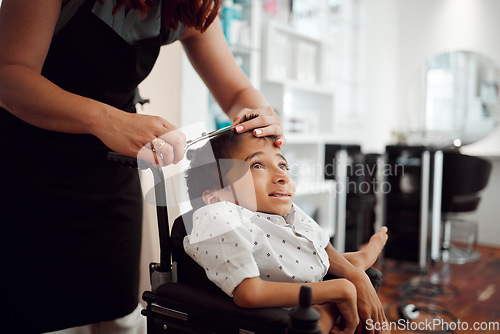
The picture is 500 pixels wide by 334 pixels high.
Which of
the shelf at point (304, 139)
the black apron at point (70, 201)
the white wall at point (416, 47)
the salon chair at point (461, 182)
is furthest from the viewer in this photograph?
the white wall at point (416, 47)

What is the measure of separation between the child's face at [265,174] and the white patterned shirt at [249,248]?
23 millimetres

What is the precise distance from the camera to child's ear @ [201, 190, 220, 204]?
0.82 metres

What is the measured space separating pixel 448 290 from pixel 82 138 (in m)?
2.60

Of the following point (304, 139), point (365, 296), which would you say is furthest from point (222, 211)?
point (304, 139)

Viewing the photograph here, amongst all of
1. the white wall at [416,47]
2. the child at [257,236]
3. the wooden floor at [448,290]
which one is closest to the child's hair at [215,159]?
the child at [257,236]

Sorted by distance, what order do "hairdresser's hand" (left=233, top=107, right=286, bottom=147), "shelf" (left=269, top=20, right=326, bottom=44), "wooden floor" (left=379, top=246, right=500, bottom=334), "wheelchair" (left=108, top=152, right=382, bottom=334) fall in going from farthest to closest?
"shelf" (left=269, top=20, right=326, bottom=44)
"wooden floor" (left=379, top=246, right=500, bottom=334)
"hairdresser's hand" (left=233, top=107, right=286, bottom=147)
"wheelchair" (left=108, top=152, right=382, bottom=334)

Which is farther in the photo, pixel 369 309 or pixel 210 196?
pixel 210 196

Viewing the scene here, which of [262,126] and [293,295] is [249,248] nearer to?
[293,295]

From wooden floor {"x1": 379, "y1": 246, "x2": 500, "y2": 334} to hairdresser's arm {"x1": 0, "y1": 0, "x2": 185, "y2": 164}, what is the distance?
5.12ft

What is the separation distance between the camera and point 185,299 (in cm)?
74

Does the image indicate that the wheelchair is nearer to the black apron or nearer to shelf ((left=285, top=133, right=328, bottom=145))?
the black apron

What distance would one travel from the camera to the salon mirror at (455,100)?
13.6 ft

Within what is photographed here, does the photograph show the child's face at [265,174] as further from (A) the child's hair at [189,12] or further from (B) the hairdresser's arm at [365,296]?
(A) the child's hair at [189,12]

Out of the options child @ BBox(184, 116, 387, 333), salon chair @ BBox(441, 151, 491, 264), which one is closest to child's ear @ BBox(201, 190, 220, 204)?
child @ BBox(184, 116, 387, 333)
